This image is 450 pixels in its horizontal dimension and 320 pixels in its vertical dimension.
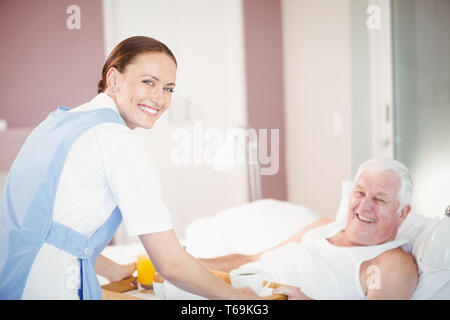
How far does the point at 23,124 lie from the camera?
1591 millimetres

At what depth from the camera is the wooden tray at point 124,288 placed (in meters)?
1.26

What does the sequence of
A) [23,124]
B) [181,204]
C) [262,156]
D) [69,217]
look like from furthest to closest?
1. [181,204]
2. [23,124]
3. [262,156]
4. [69,217]

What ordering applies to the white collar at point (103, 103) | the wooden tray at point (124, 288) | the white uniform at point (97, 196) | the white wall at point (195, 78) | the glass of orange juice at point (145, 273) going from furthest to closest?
the white wall at point (195, 78) → the glass of orange juice at point (145, 273) → the wooden tray at point (124, 288) → the white collar at point (103, 103) → the white uniform at point (97, 196)

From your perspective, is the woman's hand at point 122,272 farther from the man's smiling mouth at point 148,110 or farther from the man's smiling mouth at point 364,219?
the man's smiling mouth at point 364,219

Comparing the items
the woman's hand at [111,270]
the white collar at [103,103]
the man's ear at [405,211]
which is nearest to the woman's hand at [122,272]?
the woman's hand at [111,270]

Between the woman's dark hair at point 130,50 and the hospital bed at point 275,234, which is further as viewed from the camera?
the hospital bed at point 275,234

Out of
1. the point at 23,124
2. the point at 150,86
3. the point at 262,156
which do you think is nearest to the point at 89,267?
the point at 150,86

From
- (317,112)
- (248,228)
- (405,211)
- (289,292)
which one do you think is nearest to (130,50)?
(289,292)

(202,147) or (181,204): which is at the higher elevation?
(202,147)

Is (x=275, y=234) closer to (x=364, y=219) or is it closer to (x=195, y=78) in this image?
(x=364, y=219)

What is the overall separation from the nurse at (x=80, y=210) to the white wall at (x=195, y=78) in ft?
1.41

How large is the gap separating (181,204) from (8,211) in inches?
43.2

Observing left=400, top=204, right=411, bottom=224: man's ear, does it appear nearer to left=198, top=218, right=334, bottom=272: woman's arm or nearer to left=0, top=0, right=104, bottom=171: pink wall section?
left=198, top=218, right=334, bottom=272: woman's arm
